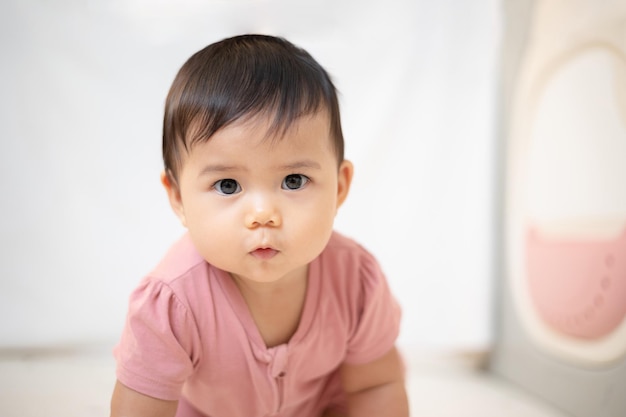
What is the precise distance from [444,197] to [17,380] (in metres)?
0.89

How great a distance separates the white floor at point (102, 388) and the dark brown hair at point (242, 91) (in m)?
0.45

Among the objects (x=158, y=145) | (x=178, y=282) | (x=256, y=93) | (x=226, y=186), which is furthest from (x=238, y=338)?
(x=158, y=145)

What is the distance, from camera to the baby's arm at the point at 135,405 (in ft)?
2.60

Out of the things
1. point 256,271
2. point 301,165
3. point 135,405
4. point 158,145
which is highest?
point 158,145

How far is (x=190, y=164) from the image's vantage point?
0.76 meters

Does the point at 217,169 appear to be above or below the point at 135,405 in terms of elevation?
above

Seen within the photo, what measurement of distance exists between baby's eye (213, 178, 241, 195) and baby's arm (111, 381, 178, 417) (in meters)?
0.27

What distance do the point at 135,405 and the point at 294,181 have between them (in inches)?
13.0

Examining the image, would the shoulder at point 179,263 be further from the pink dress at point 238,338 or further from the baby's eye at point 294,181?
the baby's eye at point 294,181

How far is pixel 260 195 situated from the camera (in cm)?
73

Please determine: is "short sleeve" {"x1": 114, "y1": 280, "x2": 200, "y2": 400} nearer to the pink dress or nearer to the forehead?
the pink dress

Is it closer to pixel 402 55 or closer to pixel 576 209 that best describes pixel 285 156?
pixel 576 209

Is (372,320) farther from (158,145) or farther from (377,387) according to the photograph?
(158,145)

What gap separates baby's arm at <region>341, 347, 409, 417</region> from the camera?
0.93 metres
